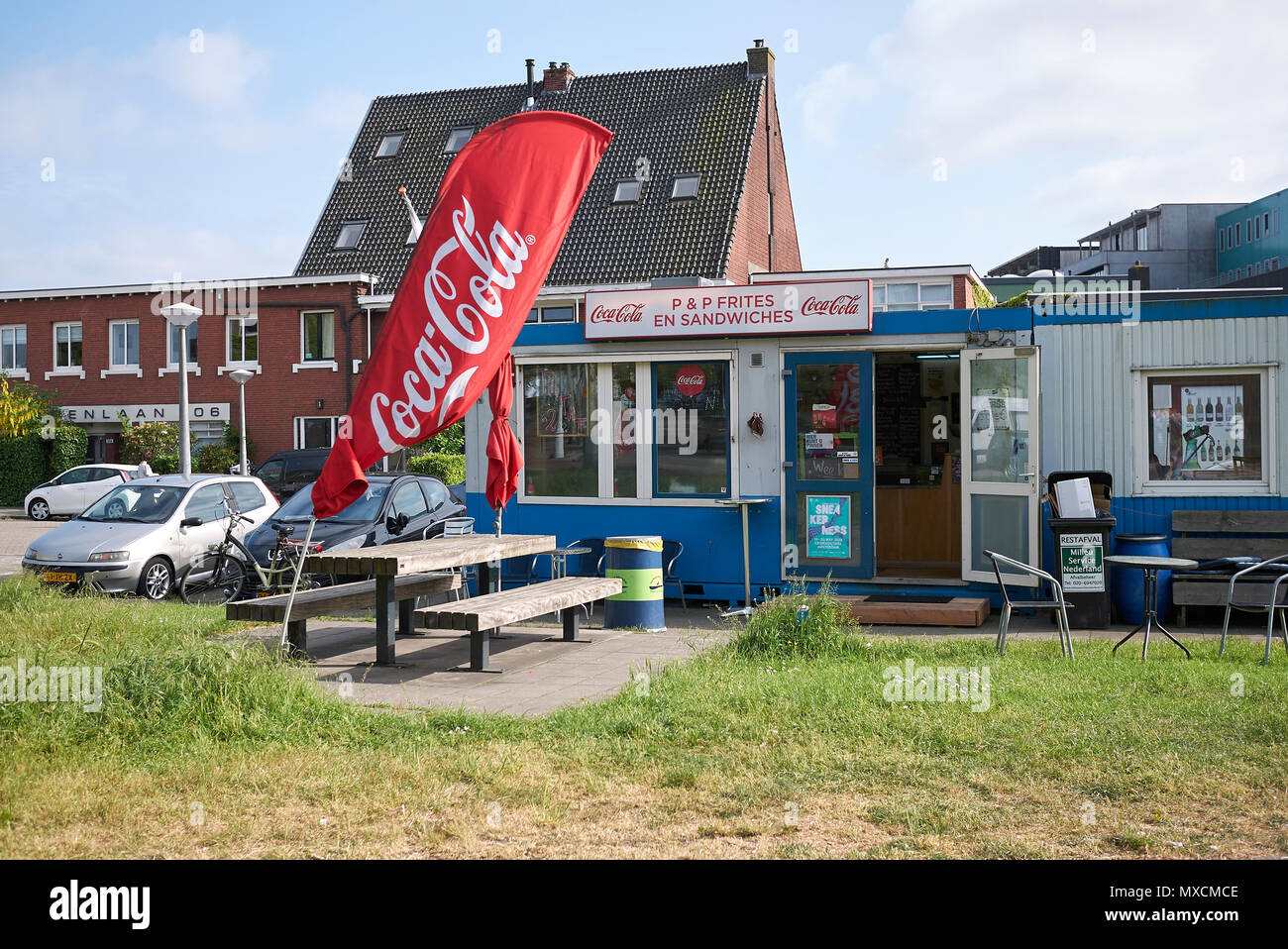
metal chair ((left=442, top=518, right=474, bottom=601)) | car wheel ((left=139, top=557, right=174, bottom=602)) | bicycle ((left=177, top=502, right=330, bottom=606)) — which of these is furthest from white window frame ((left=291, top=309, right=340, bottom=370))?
metal chair ((left=442, top=518, right=474, bottom=601))

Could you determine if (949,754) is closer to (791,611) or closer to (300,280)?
(791,611)

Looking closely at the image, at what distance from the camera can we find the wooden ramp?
1126 cm

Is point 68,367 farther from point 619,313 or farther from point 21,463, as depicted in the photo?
point 619,313

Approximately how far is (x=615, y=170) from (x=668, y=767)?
3163cm

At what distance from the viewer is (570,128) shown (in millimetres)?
9266

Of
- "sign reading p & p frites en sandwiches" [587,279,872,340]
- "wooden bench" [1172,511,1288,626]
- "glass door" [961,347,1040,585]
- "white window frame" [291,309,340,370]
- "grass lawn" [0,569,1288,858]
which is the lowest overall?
"grass lawn" [0,569,1288,858]

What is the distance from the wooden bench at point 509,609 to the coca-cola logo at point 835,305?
3.71 meters

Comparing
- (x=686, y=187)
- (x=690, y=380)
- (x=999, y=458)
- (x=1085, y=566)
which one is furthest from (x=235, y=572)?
(x=686, y=187)

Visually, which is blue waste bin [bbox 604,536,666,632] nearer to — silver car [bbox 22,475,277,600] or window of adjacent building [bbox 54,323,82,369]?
silver car [bbox 22,475,277,600]

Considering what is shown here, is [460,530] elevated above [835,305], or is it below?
below

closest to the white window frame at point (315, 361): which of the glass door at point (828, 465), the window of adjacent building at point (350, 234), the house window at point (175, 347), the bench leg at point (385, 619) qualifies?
the window of adjacent building at point (350, 234)

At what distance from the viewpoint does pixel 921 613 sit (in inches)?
446

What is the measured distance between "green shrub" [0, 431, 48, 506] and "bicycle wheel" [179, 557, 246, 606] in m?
24.2

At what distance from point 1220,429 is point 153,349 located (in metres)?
32.9
